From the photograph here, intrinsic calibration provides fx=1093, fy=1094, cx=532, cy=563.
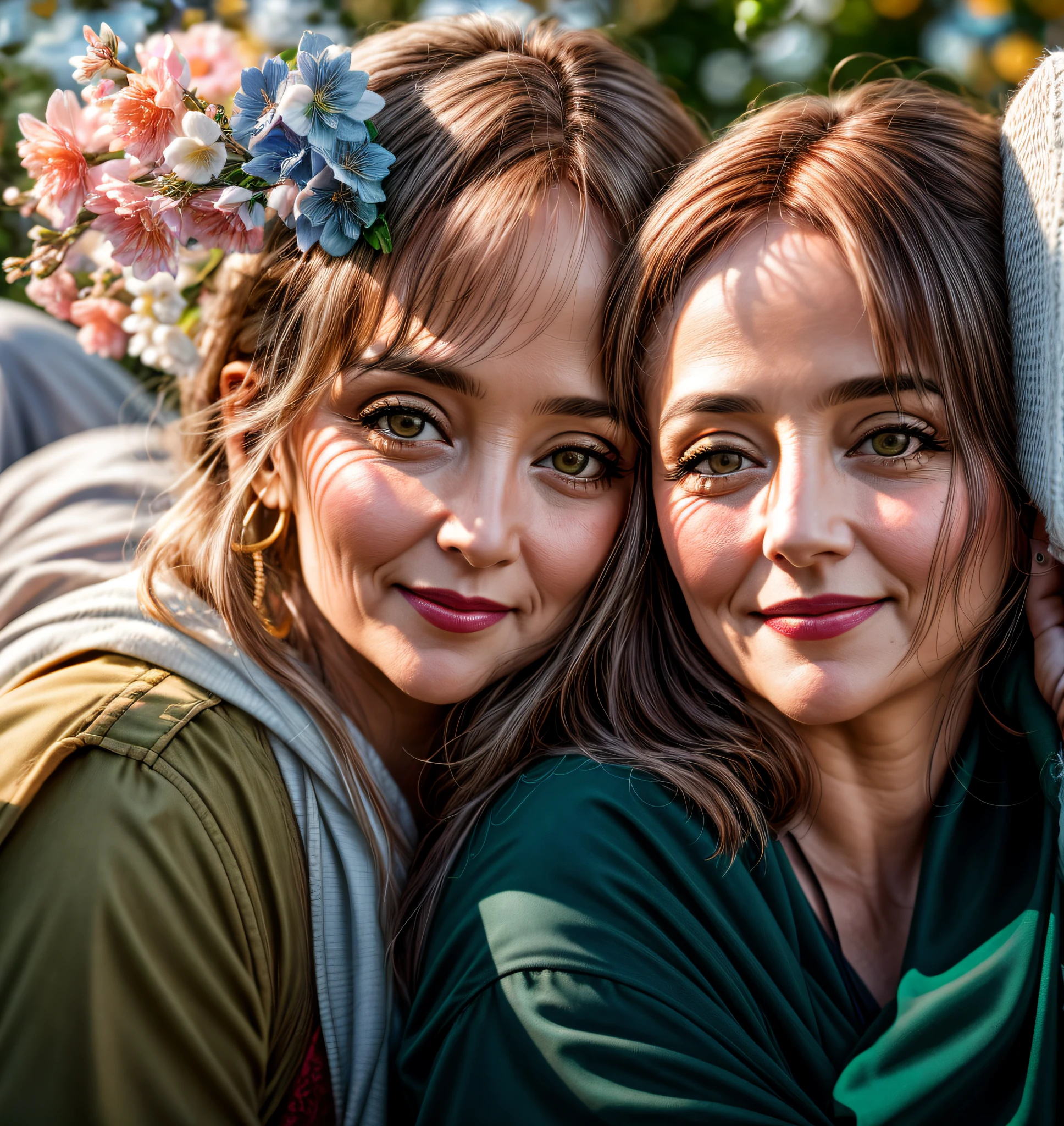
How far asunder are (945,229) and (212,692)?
4.57 ft

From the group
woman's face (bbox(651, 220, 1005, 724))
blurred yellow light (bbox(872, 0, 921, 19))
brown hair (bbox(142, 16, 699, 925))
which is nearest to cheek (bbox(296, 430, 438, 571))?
brown hair (bbox(142, 16, 699, 925))

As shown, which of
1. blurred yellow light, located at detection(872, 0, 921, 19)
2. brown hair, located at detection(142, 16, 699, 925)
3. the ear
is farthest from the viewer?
blurred yellow light, located at detection(872, 0, 921, 19)

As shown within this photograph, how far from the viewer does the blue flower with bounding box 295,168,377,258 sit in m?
1.77

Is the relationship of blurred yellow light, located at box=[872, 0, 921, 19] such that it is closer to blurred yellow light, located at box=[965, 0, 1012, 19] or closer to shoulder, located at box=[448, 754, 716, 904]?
blurred yellow light, located at box=[965, 0, 1012, 19]

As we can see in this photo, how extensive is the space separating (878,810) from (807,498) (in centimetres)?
66

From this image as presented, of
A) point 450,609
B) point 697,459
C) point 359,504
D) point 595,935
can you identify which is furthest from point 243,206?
Answer: point 595,935

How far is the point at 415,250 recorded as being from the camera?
1.78 m

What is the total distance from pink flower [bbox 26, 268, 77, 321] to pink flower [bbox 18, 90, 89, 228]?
37 cm

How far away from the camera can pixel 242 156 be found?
183 centimetres

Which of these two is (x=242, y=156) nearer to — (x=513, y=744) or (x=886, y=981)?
(x=513, y=744)

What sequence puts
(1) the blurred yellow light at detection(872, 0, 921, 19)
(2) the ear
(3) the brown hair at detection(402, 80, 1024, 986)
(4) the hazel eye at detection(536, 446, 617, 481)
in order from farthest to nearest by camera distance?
(1) the blurred yellow light at detection(872, 0, 921, 19), (2) the ear, (4) the hazel eye at detection(536, 446, 617, 481), (3) the brown hair at detection(402, 80, 1024, 986)

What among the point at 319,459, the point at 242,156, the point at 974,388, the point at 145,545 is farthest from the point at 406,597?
the point at 974,388

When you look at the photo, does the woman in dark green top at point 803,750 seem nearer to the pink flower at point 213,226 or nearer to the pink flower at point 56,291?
the pink flower at point 213,226

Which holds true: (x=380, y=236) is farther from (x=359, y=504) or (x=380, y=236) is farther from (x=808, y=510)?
(x=808, y=510)
